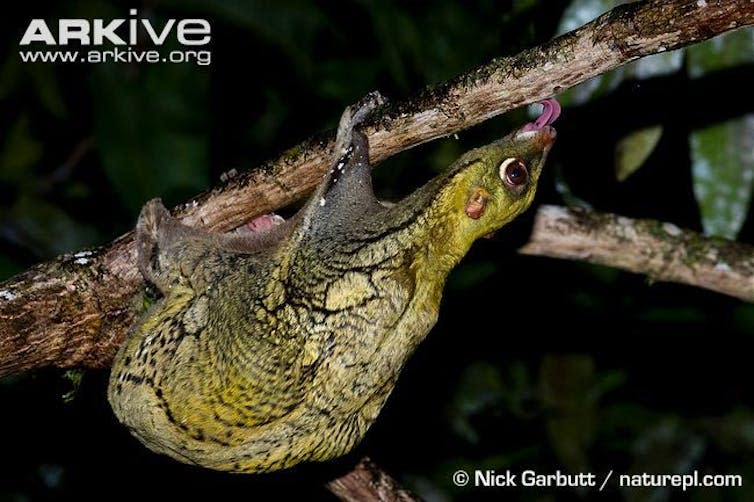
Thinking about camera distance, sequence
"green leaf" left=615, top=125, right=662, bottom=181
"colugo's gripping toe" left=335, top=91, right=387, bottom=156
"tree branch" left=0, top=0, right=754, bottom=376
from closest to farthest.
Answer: "tree branch" left=0, top=0, right=754, bottom=376 < "colugo's gripping toe" left=335, top=91, right=387, bottom=156 < "green leaf" left=615, top=125, right=662, bottom=181

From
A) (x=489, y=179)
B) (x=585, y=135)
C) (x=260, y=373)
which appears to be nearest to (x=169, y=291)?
(x=260, y=373)

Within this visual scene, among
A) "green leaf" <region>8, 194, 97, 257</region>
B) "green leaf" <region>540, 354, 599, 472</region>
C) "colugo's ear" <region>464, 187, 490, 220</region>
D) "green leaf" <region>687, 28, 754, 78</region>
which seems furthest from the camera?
"green leaf" <region>540, 354, 599, 472</region>

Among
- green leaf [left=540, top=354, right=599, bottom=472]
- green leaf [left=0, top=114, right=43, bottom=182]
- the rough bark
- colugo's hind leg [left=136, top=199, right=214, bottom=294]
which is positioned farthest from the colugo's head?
green leaf [left=0, top=114, right=43, bottom=182]

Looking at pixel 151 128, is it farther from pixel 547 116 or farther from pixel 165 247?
pixel 547 116

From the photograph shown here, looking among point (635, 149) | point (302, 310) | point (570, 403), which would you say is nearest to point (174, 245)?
point (302, 310)

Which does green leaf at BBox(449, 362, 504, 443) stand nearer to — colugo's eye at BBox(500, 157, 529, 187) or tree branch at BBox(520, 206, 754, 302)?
tree branch at BBox(520, 206, 754, 302)

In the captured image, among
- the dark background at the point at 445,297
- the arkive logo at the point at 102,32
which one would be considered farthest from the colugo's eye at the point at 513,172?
the arkive logo at the point at 102,32
